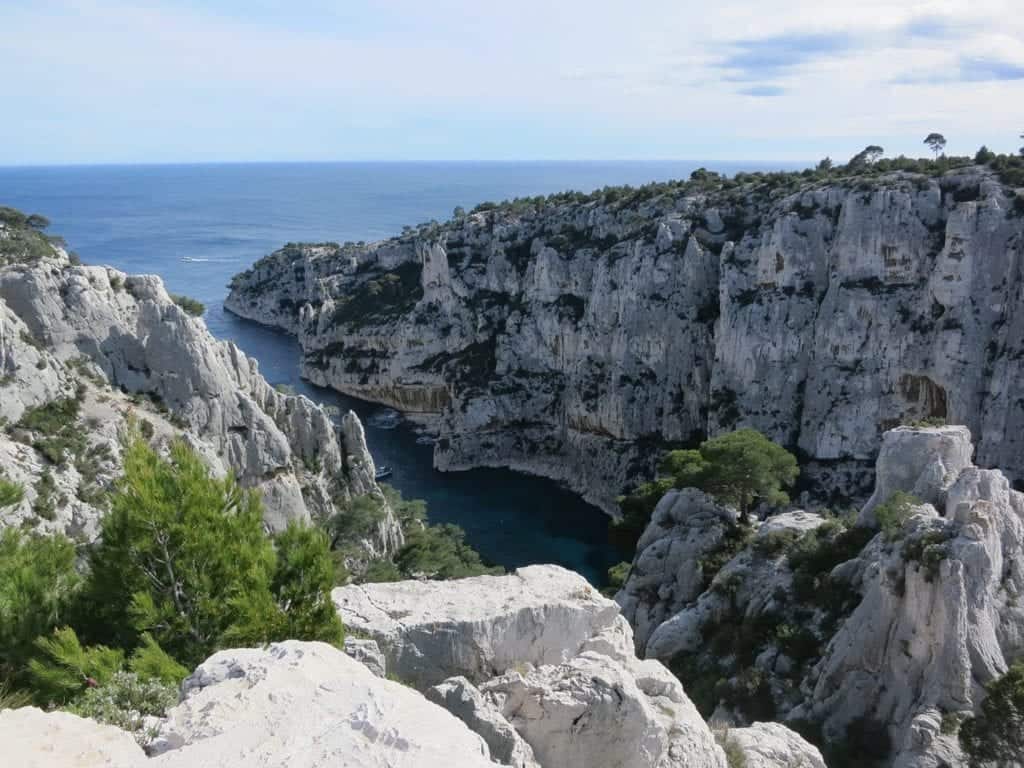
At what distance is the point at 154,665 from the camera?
970 centimetres

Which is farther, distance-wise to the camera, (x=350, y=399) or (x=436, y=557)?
(x=350, y=399)

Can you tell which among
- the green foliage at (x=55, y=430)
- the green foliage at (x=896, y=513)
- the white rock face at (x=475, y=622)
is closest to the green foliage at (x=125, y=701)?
the white rock face at (x=475, y=622)

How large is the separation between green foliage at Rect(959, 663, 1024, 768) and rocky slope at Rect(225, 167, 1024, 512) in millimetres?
30887

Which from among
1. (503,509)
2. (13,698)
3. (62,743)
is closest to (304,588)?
(13,698)

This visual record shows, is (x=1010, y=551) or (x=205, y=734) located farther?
(x=1010, y=551)

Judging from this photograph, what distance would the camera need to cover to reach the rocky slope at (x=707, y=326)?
149 feet

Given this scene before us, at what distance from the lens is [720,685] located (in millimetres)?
21734

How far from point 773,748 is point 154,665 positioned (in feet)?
38.4

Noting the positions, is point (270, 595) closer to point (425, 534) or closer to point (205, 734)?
point (205, 734)

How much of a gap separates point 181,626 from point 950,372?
4699 centimetres

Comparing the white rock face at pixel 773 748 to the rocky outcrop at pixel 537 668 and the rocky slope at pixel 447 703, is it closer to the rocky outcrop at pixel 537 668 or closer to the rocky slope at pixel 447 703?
the rocky slope at pixel 447 703

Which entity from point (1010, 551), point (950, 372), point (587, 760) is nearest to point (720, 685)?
point (1010, 551)

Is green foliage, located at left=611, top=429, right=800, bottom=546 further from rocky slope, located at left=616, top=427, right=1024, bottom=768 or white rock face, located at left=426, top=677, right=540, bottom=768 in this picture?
white rock face, located at left=426, top=677, right=540, bottom=768

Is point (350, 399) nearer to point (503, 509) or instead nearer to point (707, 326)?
point (503, 509)
